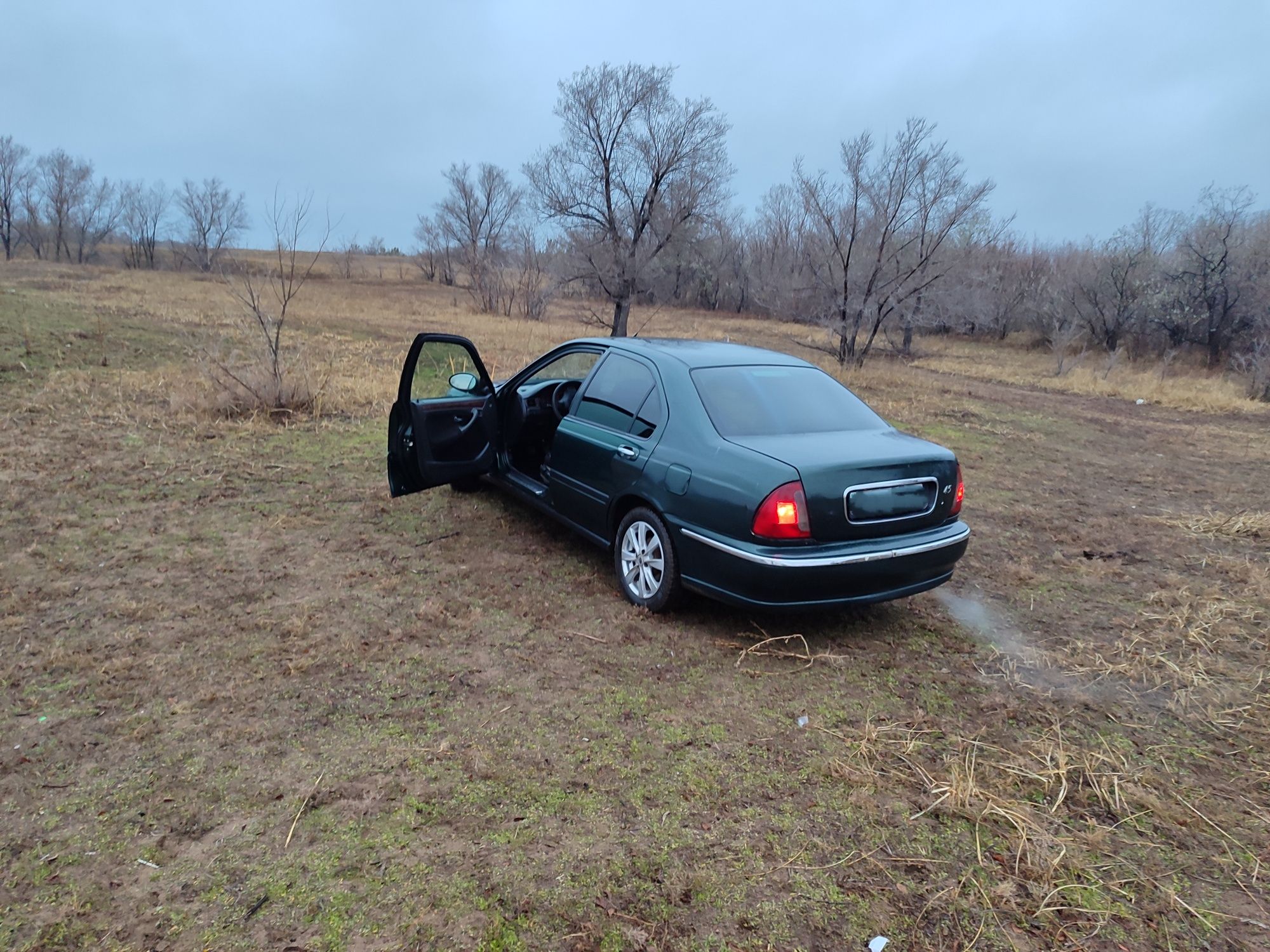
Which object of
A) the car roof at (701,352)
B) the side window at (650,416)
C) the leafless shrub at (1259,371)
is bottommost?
the side window at (650,416)

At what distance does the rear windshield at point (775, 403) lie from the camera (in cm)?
404

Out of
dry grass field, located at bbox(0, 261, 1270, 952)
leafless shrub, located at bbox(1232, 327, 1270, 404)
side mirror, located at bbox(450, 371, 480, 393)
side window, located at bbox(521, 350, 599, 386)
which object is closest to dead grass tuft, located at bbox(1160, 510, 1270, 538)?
dry grass field, located at bbox(0, 261, 1270, 952)

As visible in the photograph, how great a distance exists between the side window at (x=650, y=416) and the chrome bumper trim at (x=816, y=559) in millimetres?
680

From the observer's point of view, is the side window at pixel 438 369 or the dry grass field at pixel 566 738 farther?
the side window at pixel 438 369

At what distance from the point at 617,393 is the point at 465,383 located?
4.03 ft

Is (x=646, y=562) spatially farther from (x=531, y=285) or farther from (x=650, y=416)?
(x=531, y=285)

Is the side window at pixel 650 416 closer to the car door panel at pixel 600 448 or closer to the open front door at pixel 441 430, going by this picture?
the car door panel at pixel 600 448

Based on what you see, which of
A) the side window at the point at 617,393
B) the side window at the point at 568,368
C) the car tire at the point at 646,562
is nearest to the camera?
the car tire at the point at 646,562

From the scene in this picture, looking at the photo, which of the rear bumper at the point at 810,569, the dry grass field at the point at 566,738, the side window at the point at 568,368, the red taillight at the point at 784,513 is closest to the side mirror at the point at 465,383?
the side window at the point at 568,368

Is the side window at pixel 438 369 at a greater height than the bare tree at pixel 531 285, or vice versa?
the bare tree at pixel 531 285

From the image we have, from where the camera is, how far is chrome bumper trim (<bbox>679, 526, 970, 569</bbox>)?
3441 millimetres

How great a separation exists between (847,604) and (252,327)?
13.8 metres

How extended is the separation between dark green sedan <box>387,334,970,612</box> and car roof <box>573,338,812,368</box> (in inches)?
0.7

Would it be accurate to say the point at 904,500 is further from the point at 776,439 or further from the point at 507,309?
the point at 507,309
